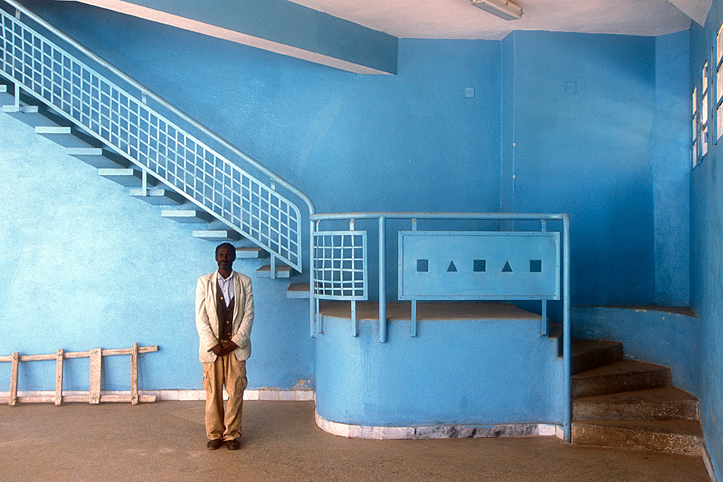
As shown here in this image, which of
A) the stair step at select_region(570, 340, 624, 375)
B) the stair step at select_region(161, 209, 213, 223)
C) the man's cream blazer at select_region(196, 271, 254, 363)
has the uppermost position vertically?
the stair step at select_region(161, 209, 213, 223)

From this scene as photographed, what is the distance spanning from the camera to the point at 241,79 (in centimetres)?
698

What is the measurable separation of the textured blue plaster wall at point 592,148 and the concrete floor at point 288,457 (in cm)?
254

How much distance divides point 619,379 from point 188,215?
14.6 ft

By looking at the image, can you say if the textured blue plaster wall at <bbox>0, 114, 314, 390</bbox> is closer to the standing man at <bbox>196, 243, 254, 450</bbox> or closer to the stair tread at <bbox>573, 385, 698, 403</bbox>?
the standing man at <bbox>196, 243, 254, 450</bbox>

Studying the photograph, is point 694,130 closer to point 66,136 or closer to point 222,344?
point 222,344

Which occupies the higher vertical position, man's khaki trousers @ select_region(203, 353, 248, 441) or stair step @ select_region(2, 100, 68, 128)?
stair step @ select_region(2, 100, 68, 128)

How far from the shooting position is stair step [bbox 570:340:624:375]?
5819 millimetres

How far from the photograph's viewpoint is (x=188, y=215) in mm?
6078

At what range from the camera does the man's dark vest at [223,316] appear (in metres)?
5.14

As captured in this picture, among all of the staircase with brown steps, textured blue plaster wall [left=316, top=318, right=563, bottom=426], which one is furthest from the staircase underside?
the staircase with brown steps

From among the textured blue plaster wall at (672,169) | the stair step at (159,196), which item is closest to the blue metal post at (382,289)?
the stair step at (159,196)

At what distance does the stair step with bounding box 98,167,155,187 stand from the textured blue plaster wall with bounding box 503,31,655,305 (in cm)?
406

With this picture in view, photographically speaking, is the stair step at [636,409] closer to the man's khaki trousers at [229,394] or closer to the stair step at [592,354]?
the stair step at [592,354]

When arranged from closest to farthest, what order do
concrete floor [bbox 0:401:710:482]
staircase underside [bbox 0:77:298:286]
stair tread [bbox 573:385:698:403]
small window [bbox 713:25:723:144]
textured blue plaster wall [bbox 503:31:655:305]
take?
concrete floor [bbox 0:401:710:482]
small window [bbox 713:25:723:144]
stair tread [bbox 573:385:698:403]
staircase underside [bbox 0:77:298:286]
textured blue plaster wall [bbox 503:31:655:305]
